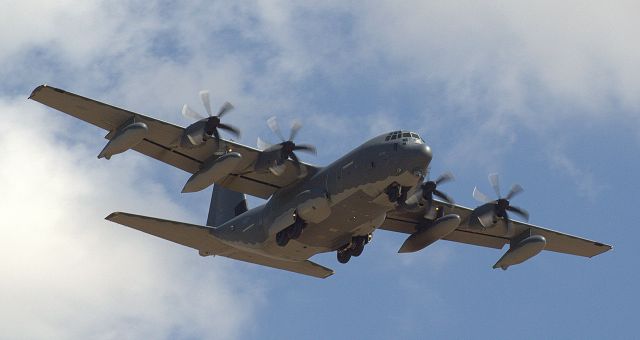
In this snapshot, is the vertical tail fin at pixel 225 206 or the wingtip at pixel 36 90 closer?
the wingtip at pixel 36 90

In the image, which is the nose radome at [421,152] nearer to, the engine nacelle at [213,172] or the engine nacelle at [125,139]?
the engine nacelle at [213,172]

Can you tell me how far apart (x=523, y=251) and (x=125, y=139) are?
18.2 meters

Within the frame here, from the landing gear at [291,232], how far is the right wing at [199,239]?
3.20 metres

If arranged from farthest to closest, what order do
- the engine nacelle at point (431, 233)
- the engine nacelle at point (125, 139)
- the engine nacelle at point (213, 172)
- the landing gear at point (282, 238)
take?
the engine nacelle at point (431, 233), the landing gear at point (282, 238), the engine nacelle at point (213, 172), the engine nacelle at point (125, 139)

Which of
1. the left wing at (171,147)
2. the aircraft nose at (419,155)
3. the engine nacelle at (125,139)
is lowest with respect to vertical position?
the engine nacelle at (125,139)

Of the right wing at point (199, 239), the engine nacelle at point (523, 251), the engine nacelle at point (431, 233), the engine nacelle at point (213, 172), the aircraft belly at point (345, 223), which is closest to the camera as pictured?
the engine nacelle at point (213, 172)

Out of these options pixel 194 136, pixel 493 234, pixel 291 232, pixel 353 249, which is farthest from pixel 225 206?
pixel 493 234

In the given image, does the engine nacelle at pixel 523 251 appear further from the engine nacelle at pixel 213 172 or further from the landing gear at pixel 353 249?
the engine nacelle at pixel 213 172

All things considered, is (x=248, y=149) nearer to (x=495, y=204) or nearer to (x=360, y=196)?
(x=360, y=196)

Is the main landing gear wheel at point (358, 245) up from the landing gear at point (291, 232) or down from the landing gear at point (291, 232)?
up

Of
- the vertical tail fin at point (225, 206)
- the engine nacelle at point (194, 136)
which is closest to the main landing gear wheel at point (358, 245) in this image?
the vertical tail fin at point (225, 206)

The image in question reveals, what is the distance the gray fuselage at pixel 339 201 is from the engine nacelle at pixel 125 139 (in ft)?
21.7

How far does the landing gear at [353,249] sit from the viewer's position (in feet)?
135

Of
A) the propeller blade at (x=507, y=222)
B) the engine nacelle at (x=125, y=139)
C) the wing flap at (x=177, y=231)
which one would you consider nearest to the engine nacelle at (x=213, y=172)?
the engine nacelle at (x=125, y=139)
